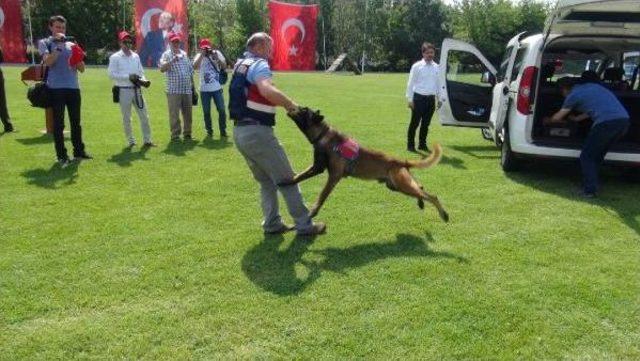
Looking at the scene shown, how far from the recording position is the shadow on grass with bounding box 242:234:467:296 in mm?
4183

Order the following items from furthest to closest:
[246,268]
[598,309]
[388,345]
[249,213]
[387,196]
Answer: [387,196] → [249,213] → [246,268] → [598,309] → [388,345]

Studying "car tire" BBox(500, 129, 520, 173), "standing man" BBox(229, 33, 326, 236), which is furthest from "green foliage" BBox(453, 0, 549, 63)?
"standing man" BBox(229, 33, 326, 236)

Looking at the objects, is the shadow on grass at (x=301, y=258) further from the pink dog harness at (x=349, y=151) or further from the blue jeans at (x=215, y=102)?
the blue jeans at (x=215, y=102)

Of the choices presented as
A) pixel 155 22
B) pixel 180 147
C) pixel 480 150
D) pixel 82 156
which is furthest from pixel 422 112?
pixel 155 22

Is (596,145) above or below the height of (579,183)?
above

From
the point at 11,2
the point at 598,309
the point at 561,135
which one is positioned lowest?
the point at 598,309

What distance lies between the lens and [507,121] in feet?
25.2

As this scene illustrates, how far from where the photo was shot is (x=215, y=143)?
996 cm

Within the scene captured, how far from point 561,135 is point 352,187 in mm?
Result: 3360

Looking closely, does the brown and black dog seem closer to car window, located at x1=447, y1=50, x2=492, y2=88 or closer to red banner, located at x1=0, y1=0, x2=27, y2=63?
car window, located at x1=447, y1=50, x2=492, y2=88

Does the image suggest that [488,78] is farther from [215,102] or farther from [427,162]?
[215,102]

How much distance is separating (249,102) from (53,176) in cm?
420

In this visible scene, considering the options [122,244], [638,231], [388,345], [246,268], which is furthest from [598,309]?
[122,244]

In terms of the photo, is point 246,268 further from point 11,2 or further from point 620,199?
point 11,2
